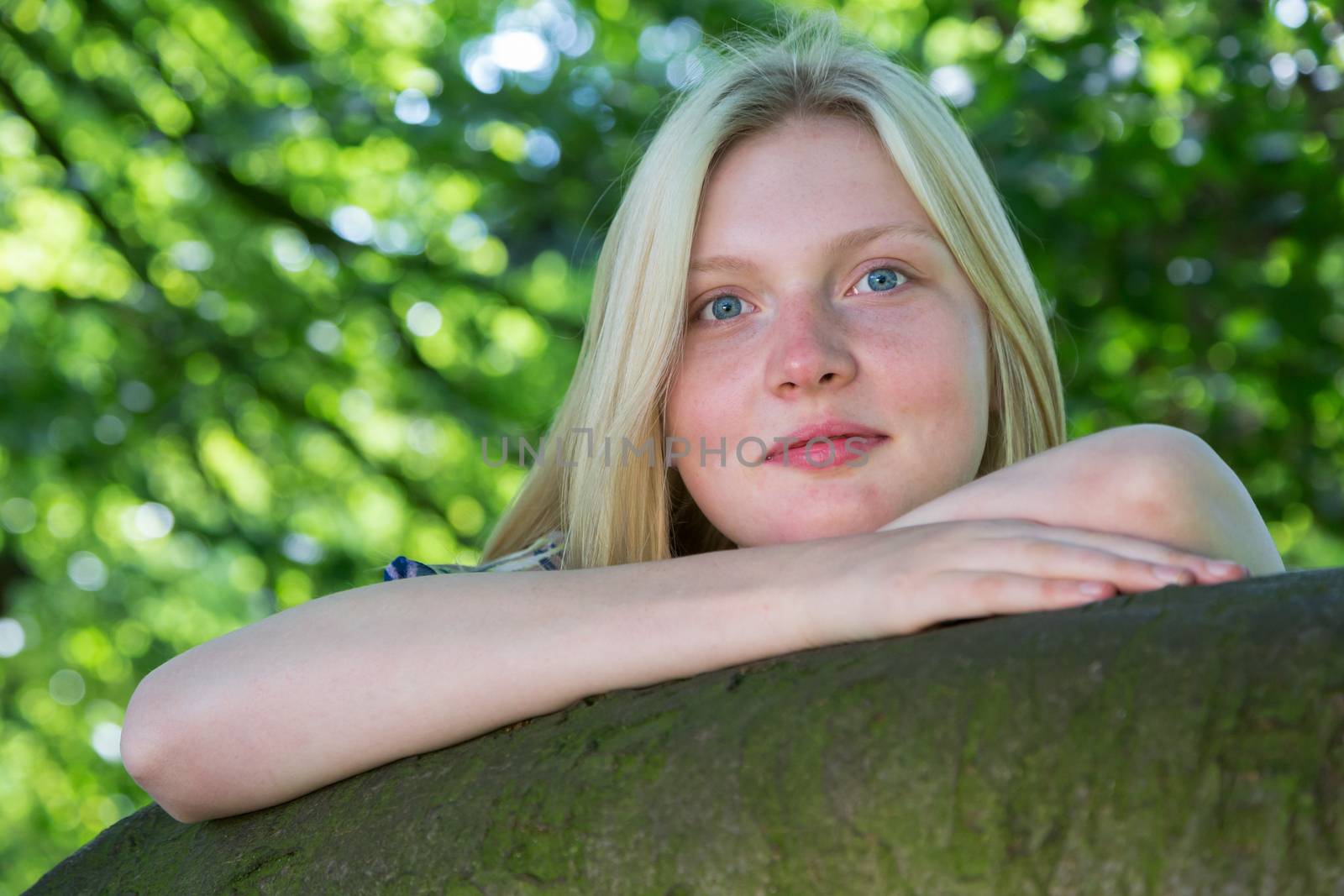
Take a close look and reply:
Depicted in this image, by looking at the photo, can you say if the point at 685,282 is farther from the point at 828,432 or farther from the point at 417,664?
the point at 417,664

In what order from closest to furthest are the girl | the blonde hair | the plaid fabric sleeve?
the girl, the plaid fabric sleeve, the blonde hair

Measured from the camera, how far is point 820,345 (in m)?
1.96

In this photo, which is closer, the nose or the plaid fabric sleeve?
the nose

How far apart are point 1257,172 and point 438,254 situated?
3.93 m

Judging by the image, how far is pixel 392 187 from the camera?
728 cm

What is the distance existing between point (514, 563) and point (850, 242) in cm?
76

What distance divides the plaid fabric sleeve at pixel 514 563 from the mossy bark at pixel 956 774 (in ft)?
2.71

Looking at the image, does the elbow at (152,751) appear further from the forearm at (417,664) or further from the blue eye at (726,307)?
the blue eye at (726,307)

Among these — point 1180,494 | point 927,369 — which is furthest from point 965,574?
point 927,369

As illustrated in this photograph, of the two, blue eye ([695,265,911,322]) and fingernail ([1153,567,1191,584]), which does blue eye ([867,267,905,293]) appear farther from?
fingernail ([1153,567,1191,584])

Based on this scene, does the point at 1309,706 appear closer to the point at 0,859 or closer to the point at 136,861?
the point at 136,861

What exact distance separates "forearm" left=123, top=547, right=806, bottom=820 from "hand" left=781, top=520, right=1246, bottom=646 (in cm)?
4

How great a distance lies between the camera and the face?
1.99 meters

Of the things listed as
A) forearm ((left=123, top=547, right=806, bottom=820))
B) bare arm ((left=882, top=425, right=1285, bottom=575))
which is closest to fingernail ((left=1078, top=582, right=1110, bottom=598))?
bare arm ((left=882, top=425, right=1285, bottom=575))
